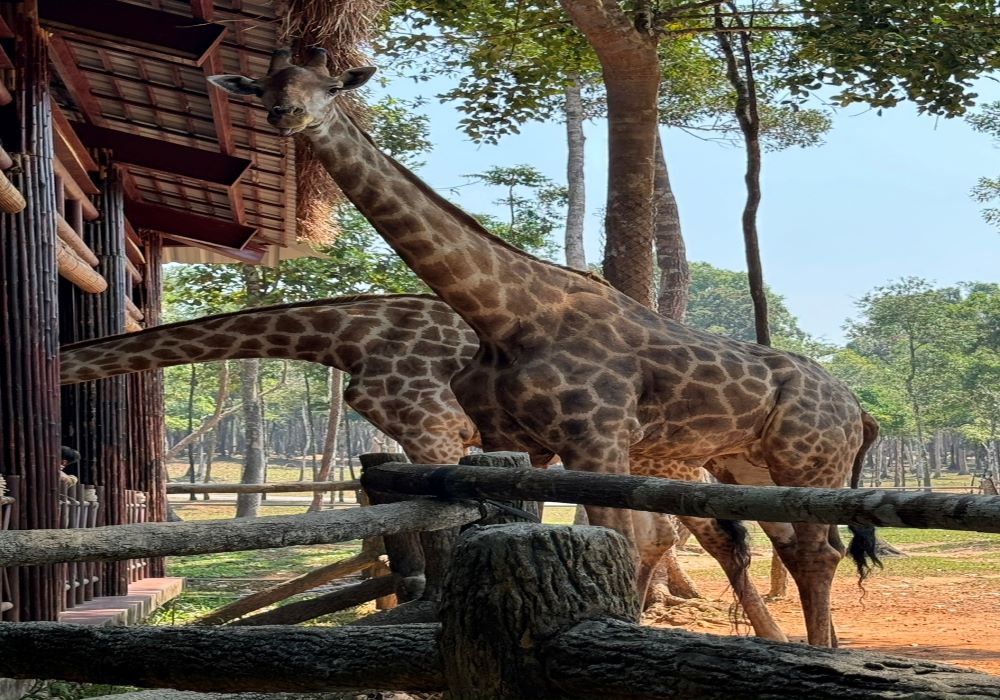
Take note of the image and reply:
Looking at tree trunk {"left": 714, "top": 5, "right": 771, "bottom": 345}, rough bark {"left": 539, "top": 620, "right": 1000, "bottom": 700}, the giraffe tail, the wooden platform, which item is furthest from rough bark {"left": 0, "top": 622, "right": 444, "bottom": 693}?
tree trunk {"left": 714, "top": 5, "right": 771, "bottom": 345}

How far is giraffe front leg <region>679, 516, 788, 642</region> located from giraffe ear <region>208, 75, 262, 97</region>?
324 cm

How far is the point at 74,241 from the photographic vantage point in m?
7.26

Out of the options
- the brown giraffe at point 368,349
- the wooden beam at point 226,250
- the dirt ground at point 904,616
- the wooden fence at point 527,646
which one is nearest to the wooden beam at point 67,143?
the brown giraffe at point 368,349

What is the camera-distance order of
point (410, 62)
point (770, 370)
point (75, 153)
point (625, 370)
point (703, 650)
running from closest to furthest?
1. point (703, 650)
2. point (625, 370)
3. point (770, 370)
4. point (75, 153)
5. point (410, 62)

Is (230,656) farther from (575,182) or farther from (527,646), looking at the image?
(575,182)

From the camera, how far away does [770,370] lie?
6.36 m

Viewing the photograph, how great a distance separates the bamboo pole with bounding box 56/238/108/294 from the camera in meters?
6.73

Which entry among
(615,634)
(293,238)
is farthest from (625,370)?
(293,238)

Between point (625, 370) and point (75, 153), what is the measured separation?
4.15 m

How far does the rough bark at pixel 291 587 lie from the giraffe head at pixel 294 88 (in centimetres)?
331

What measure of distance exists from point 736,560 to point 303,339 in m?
2.70

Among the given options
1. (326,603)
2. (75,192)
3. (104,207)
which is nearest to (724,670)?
(326,603)

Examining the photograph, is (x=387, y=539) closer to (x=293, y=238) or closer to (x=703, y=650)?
(x=703, y=650)

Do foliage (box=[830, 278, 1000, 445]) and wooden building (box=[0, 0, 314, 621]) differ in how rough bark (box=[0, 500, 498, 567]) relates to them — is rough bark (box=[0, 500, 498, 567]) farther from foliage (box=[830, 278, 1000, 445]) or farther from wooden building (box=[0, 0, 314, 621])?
foliage (box=[830, 278, 1000, 445])
